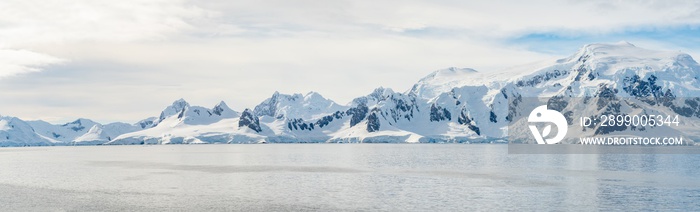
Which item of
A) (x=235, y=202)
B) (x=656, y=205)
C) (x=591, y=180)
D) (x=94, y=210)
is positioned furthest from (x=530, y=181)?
(x=94, y=210)

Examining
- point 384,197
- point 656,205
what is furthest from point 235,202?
point 656,205

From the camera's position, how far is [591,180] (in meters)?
114

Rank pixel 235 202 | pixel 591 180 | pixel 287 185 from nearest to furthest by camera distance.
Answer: pixel 235 202 → pixel 287 185 → pixel 591 180

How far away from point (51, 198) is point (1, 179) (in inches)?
1757

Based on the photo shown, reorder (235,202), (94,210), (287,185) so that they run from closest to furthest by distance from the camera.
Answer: (94,210) < (235,202) < (287,185)

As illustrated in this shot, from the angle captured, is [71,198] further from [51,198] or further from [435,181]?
[435,181]

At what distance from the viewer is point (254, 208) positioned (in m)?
76.1

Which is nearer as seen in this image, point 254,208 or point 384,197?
point 254,208

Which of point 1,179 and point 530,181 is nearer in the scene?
point 530,181

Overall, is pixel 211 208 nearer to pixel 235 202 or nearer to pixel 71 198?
pixel 235 202

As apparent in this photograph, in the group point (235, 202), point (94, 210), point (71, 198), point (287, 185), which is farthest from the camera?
point (287, 185)

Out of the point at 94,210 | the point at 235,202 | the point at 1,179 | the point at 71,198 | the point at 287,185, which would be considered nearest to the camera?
the point at 94,210

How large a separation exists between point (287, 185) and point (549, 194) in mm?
40652

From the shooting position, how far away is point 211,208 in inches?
3022
